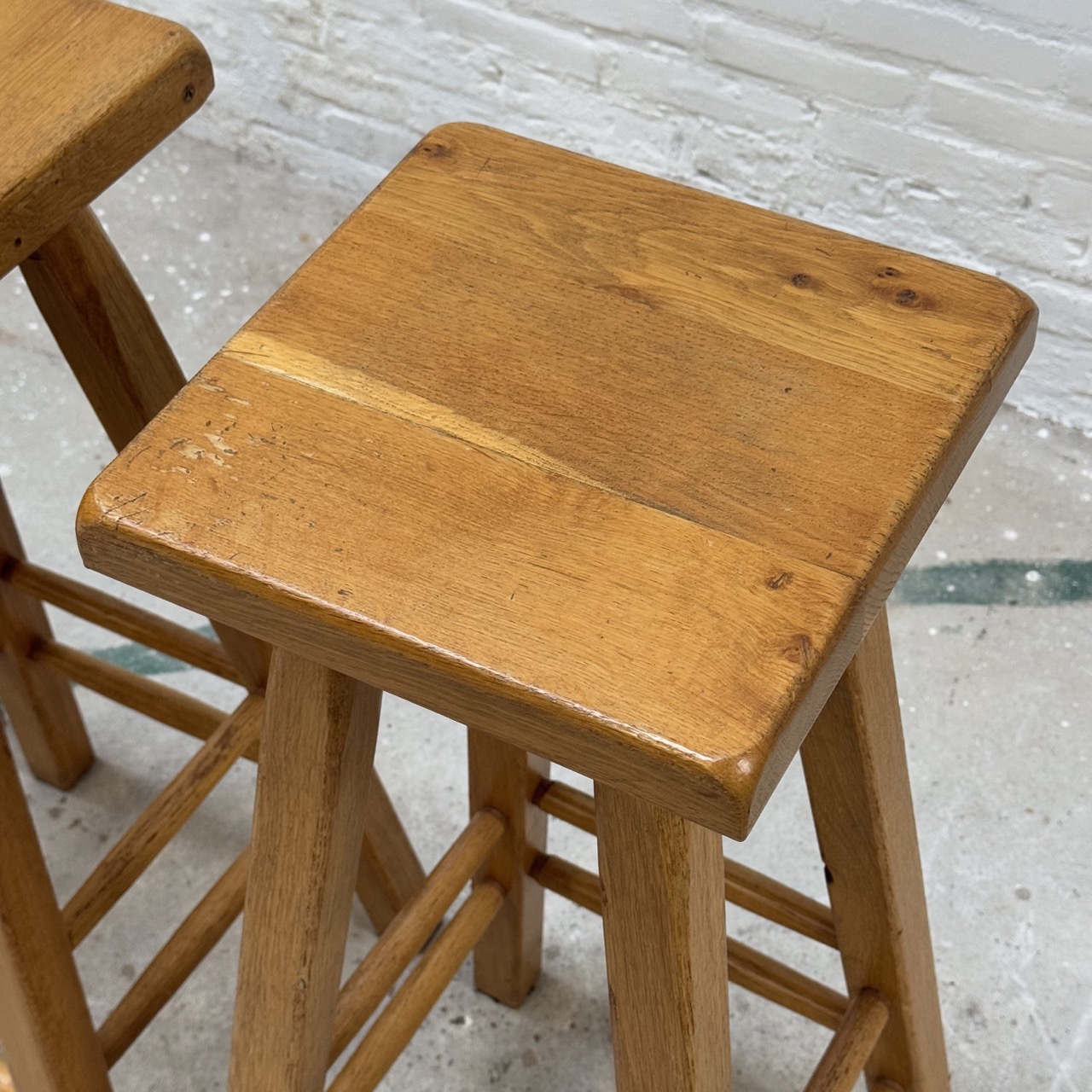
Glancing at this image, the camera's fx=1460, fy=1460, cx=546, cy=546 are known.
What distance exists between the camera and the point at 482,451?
0.66m

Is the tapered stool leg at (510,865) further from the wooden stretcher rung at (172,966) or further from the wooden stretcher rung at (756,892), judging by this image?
the wooden stretcher rung at (172,966)

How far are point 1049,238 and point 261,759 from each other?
4.21ft

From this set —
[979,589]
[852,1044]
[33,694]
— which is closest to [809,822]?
[979,589]

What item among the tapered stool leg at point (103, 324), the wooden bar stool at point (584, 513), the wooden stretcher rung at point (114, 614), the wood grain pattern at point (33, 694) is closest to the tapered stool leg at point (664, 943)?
the wooden bar stool at point (584, 513)

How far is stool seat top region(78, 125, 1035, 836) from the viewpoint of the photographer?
0.58 m

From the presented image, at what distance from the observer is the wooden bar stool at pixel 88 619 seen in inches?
31.0

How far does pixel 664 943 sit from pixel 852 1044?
0.35m

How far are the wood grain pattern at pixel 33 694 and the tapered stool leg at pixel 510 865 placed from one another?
0.44 meters

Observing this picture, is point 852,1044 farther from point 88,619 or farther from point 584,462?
point 88,619

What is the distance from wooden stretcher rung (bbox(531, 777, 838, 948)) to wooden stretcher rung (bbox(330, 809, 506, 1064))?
5 centimetres

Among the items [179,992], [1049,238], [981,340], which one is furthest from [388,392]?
[1049,238]

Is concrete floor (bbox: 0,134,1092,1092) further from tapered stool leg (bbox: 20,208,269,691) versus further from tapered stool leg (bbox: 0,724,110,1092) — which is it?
tapered stool leg (bbox: 20,208,269,691)

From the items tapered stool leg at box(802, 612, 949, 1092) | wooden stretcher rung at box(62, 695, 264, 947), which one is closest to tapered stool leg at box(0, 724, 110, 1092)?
A: wooden stretcher rung at box(62, 695, 264, 947)

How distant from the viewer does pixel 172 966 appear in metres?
1.07
